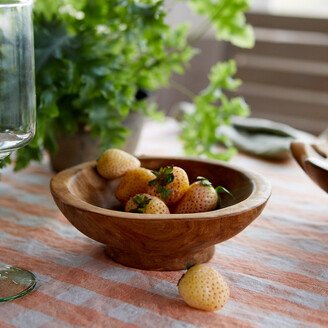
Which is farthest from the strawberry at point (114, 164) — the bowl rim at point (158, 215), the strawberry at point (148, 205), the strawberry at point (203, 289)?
the strawberry at point (203, 289)

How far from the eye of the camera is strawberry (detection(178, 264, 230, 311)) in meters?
0.82

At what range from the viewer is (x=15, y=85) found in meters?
0.87

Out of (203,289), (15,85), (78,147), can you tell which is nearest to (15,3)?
(15,85)

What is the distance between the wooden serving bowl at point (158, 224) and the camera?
0.84 meters

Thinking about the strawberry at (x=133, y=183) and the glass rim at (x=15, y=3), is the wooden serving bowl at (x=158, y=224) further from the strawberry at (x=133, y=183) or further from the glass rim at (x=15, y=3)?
the glass rim at (x=15, y=3)

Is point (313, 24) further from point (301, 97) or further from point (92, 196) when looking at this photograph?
point (92, 196)

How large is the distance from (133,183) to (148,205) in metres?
0.11

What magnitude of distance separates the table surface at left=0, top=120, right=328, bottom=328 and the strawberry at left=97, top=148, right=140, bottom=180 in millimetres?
107

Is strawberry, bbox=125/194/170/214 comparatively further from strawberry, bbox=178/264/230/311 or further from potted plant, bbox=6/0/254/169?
potted plant, bbox=6/0/254/169

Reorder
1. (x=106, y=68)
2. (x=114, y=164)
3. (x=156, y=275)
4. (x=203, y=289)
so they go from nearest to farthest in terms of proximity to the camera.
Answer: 1. (x=203, y=289)
2. (x=156, y=275)
3. (x=114, y=164)
4. (x=106, y=68)

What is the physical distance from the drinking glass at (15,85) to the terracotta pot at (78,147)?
1.50 ft

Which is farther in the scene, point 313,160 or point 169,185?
point 313,160

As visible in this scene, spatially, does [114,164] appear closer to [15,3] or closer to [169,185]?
[169,185]

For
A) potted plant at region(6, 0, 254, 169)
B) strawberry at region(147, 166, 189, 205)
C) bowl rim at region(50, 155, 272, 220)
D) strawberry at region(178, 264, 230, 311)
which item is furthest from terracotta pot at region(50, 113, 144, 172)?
strawberry at region(178, 264, 230, 311)
